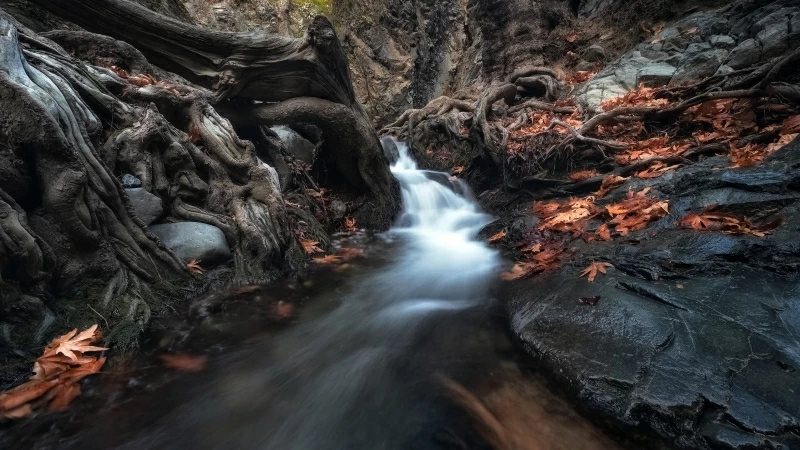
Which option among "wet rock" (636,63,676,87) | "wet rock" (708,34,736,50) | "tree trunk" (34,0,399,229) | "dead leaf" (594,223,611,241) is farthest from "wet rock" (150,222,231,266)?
"wet rock" (708,34,736,50)

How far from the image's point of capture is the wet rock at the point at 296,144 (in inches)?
252

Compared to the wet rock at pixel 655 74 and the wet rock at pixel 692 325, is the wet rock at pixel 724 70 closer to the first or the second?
the wet rock at pixel 655 74

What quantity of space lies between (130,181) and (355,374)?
283 centimetres

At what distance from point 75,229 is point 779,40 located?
9000 mm

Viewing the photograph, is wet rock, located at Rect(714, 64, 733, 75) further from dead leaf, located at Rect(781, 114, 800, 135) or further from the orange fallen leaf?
the orange fallen leaf

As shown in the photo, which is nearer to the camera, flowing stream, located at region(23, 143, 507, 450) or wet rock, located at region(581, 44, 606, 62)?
flowing stream, located at region(23, 143, 507, 450)

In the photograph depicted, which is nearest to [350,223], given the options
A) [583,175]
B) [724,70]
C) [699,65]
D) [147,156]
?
[147,156]

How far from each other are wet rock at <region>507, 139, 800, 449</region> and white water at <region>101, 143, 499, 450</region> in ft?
2.10

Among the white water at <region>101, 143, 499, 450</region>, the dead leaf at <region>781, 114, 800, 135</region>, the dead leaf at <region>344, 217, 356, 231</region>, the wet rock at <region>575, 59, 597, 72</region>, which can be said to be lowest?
the white water at <region>101, 143, 499, 450</region>

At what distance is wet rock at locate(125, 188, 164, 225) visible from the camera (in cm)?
324

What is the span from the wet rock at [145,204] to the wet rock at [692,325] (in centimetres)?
341

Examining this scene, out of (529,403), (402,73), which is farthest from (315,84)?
(402,73)

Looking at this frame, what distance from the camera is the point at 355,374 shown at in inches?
98.7

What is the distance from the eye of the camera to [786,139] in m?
3.75
